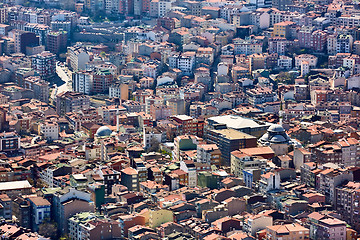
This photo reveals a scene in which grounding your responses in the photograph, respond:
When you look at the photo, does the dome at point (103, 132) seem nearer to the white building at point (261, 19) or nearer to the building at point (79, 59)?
the building at point (79, 59)

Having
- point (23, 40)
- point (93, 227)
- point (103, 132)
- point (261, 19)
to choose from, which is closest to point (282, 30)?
point (261, 19)

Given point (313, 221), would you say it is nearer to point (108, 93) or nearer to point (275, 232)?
point (275, 232)

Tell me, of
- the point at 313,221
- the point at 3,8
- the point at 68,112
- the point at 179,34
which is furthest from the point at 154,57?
the point at 313,221

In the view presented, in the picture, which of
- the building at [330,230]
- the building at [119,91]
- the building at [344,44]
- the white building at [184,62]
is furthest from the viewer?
the building at [344,44]

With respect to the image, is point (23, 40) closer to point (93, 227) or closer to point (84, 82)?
point (84, 82)

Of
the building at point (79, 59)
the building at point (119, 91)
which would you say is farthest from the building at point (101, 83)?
the building at point (79, 59)
